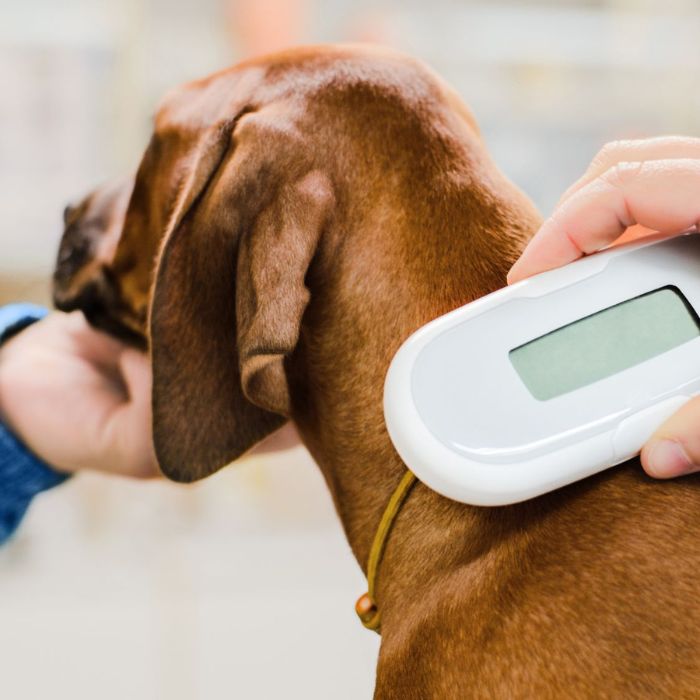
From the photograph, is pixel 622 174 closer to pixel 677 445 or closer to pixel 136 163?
pixel 677 445

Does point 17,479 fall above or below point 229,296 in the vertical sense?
below

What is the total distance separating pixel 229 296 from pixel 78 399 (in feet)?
1.22

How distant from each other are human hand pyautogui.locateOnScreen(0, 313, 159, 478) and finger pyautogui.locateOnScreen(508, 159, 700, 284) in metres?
0.48

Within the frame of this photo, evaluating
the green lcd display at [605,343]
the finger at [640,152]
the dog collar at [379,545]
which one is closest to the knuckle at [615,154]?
the finger at [640,152]

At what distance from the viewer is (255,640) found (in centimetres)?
197

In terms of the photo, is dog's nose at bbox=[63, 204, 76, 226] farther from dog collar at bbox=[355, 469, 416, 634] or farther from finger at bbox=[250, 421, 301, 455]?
dog collar at bbox=[355, 469, 416, 634]

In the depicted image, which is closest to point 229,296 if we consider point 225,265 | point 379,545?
point 225,265

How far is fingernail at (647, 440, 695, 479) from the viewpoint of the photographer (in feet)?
1.85

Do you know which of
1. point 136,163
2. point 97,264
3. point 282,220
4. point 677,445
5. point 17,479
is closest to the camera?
point 677,445

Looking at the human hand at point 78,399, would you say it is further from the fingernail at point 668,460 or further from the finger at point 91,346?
the fingernail at point 668,460

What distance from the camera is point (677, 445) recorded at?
0.56 meters

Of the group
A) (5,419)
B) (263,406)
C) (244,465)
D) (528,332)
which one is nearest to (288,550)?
(244,465)

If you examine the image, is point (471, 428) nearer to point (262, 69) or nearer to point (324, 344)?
point (324, 344)

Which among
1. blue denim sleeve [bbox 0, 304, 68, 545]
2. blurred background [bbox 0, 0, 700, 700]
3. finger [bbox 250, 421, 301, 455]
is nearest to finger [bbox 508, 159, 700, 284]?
finger [bbox 250, 421, 301, 455]
